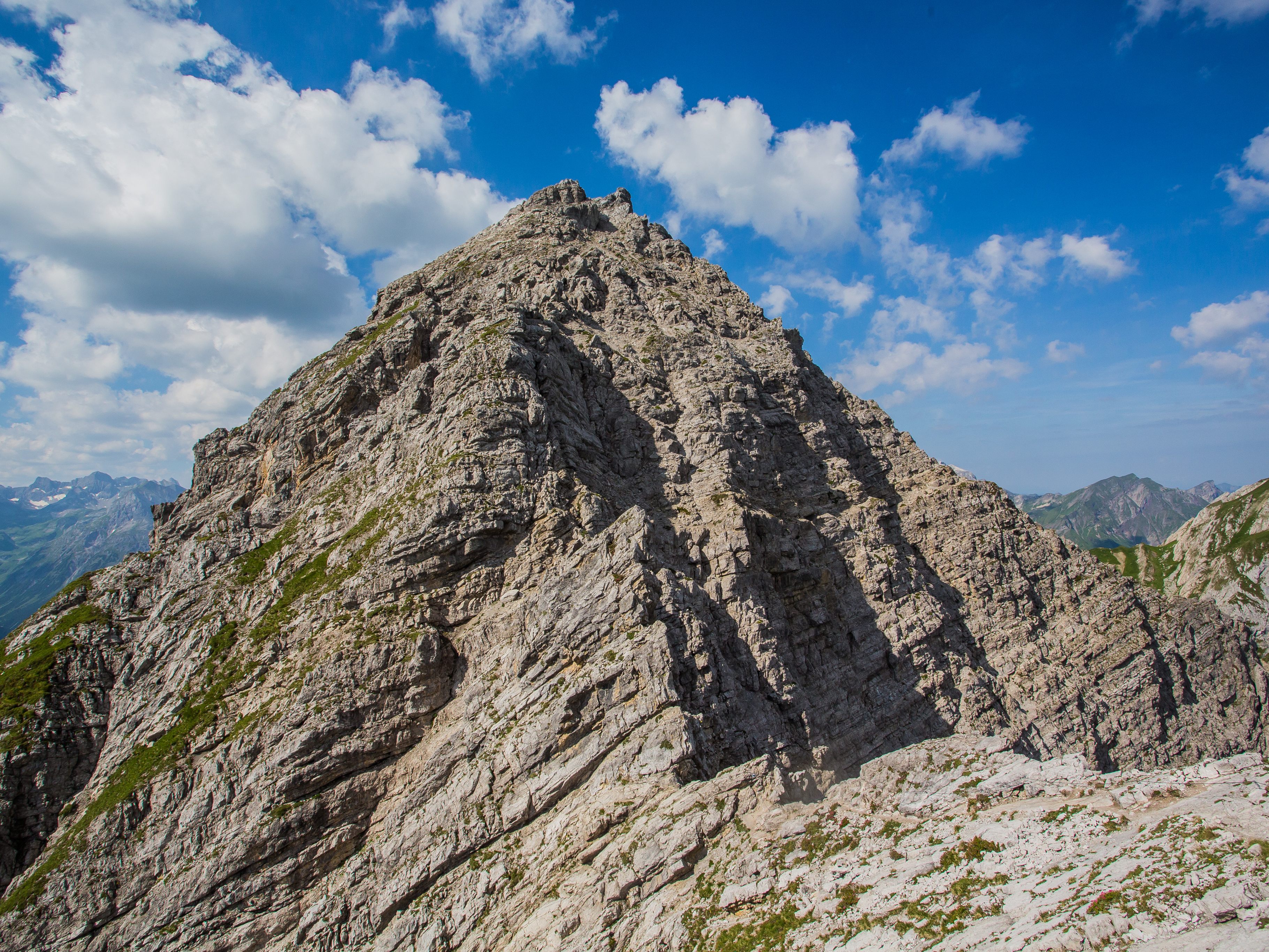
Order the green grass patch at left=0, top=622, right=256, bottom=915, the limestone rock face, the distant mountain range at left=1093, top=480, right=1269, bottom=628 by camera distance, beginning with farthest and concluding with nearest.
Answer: the distant mountain range at left=1093, top=480, right=1269, bottom=628 < the green grass patch at left=0, top=622, right=256, bottom=915 < the limestone rock face

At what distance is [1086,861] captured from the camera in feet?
64.1

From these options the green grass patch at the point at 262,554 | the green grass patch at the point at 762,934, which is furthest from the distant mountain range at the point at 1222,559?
the green grass patch at the point at 262,554

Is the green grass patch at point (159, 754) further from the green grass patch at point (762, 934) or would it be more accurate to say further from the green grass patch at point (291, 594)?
the green grass patch at point (762, 934)

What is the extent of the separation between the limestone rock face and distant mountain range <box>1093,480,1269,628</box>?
72.5m

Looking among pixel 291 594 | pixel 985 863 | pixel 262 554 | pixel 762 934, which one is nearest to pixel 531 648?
pixel 762 934

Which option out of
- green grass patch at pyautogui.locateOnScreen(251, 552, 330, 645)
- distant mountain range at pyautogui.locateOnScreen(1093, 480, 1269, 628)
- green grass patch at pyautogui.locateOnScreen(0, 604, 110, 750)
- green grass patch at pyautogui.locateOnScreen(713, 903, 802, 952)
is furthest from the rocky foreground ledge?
distant mountain range at pyautogui.locateOnScreen(1093, 480, 1269, 628)

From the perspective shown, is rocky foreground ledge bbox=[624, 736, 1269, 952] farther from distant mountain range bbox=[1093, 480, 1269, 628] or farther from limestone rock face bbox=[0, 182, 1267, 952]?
distant mountain range bbox=[1093, 480, 1269, 628]

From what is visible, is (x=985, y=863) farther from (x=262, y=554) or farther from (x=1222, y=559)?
(x=1222, y=559)

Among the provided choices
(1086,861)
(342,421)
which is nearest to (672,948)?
(1086,861)

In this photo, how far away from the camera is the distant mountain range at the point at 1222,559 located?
115m

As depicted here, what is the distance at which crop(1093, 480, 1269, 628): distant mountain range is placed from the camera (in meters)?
115

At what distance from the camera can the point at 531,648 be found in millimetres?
36469

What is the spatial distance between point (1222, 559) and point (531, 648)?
163928 mm

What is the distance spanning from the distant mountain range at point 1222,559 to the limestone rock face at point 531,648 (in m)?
72.5
